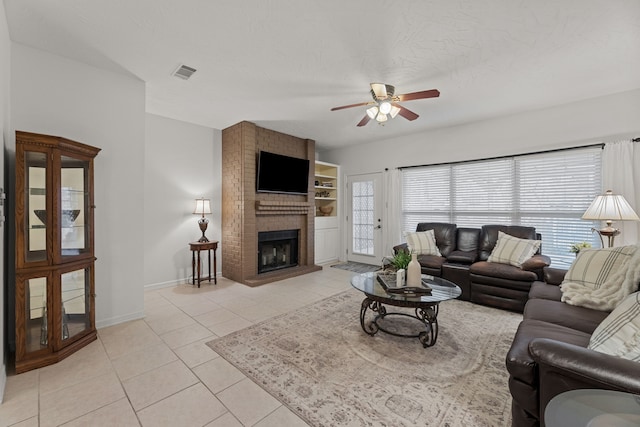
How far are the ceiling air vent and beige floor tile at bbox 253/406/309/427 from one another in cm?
314

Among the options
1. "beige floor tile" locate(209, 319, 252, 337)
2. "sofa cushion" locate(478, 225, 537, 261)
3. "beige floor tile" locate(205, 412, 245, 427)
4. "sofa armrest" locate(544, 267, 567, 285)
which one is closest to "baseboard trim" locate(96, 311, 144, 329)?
"beige floor tile" locate(209, 319, 252, 337)

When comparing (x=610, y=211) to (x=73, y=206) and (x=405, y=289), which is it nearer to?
(x=405, y=289)

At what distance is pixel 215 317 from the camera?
9.93 ft

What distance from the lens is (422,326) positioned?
274 cm

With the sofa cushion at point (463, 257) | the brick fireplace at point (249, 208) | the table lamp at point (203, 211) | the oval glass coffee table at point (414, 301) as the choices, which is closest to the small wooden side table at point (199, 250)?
the table lamp at point (203, 211)

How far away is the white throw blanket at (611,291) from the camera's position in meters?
1.93

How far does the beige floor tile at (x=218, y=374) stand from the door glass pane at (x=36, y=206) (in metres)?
1.59

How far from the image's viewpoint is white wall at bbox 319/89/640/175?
3.36m

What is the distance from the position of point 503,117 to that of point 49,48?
5652mm

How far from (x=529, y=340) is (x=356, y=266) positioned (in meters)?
4.24

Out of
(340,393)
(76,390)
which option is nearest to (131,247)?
(76,390)

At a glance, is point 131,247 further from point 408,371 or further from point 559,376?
point 559,376

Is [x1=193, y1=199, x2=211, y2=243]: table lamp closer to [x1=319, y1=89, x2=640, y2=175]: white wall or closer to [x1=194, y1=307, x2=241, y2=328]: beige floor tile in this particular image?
[x1=194, y1=307, x2=241, y2=328]: beige floor tile

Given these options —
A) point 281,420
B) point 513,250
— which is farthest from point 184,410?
point 513,250
